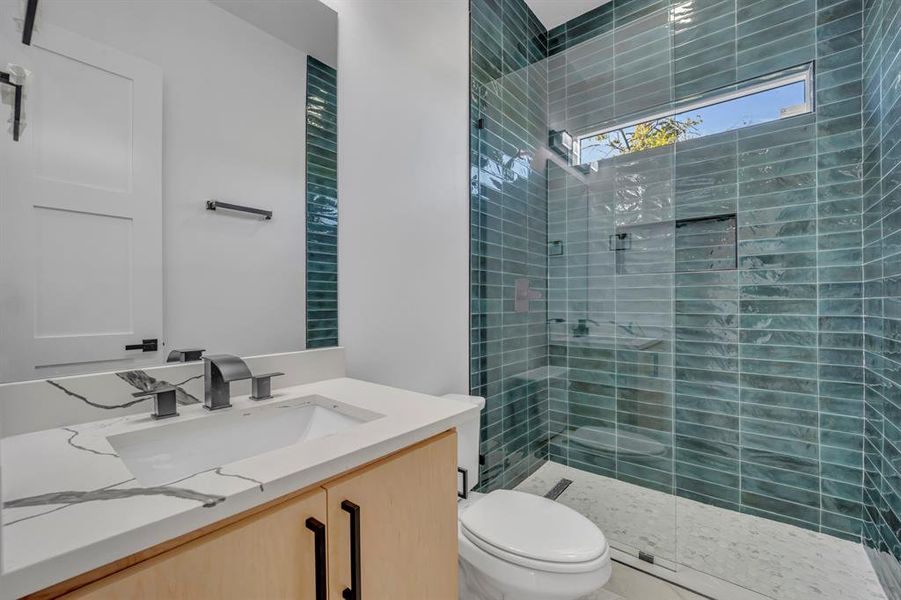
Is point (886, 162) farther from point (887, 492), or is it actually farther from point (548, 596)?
point (548, 596)

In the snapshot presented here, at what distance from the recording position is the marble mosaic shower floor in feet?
5.25

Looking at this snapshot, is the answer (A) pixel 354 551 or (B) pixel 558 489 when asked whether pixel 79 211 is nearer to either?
(A) pixel 354 551

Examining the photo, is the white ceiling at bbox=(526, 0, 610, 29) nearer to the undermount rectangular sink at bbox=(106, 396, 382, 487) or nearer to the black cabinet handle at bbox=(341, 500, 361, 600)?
the undermount rectangular sink at bbox=(106, 396, 382, 487)

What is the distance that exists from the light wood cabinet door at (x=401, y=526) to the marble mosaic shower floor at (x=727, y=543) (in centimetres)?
139

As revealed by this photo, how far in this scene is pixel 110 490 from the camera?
0.55 metres

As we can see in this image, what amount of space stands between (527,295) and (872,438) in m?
1.65

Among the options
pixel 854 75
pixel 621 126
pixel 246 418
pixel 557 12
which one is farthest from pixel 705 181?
pixel 246 418

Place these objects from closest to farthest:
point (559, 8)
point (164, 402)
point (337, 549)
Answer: point (337, 549), point (164, 402), point (559, 8)

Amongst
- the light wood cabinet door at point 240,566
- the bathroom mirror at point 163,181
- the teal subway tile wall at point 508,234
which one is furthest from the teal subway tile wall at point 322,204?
the teal subway tile wall at point 508,234

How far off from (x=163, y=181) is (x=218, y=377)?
487 millimetres

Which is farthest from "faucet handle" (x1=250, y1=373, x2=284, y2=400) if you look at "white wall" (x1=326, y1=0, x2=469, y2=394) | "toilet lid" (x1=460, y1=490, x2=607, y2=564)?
"toilet lid" (x1=460, y1=490, x2=607, y2=564)

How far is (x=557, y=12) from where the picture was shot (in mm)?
2496

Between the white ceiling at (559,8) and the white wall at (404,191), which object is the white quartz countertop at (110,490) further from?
the white ceiling at (559,8)

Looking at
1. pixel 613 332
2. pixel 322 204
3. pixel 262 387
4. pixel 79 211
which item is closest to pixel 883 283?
pixel 613 332
